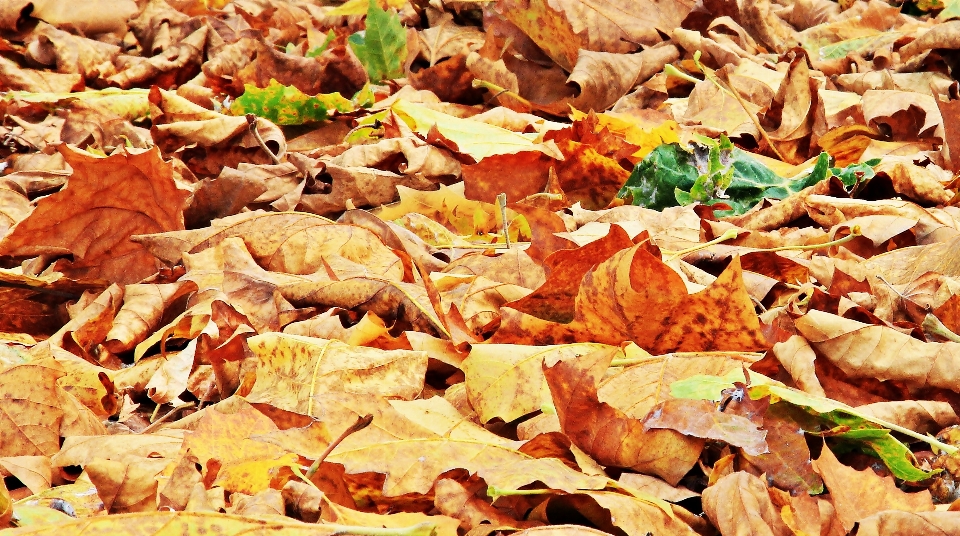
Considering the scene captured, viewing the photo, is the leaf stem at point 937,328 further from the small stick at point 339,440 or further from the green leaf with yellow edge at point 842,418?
the small stick at point 339,440

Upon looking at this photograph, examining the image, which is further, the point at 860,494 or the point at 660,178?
the point at 660,178

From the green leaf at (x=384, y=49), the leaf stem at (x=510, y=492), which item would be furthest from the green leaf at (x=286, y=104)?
the leaf stem at (x=510, y=492)

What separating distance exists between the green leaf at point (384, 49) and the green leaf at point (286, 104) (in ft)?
2.22

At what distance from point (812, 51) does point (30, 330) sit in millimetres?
2985

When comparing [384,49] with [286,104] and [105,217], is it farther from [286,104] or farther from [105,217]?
[105,217]

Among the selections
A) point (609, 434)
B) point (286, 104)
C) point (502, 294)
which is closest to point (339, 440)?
point (609, 434)

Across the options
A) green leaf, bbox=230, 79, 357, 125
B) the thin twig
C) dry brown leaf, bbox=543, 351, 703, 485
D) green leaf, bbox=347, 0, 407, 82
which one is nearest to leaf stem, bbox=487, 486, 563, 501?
dry brown leaf, bbox=543, 351, 703, 485

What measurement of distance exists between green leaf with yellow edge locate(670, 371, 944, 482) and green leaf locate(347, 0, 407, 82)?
2.63 m

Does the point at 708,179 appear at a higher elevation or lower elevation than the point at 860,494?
lower

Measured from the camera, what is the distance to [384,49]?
148 inches

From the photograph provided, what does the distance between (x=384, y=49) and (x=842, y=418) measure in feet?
9.04

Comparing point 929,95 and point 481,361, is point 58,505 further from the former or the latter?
point 929,95

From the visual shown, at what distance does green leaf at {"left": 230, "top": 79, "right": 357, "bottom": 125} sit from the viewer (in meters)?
3.05

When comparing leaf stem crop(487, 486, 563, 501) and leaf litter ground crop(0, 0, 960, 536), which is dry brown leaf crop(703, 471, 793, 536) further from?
leaf stem crop(487, 486, 563, 501)
